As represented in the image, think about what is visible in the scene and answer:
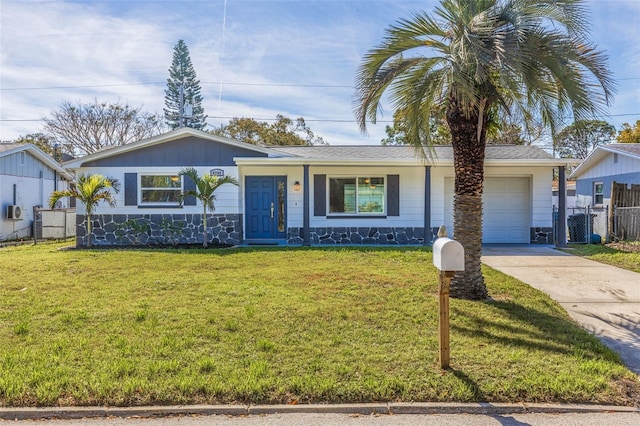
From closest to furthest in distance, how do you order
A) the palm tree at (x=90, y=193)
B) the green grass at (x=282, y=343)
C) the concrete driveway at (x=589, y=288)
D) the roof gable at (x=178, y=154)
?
the green grass at (x=282, y=343) → the concrete driveway at (x=589, y=288) → the palm tree at (x=90, y=193) → the roof gable at (x=178, y=154)

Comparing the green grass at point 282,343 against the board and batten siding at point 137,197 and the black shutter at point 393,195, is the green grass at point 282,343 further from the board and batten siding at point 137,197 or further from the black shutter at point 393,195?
the black shutter at point 393,195

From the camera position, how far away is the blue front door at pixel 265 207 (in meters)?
13.9

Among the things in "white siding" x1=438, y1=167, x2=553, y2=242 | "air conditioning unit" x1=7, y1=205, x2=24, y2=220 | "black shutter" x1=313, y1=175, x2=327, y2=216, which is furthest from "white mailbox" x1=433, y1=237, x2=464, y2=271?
"air conditioning unit" x1=7, y1=205, x2=24, y2=220

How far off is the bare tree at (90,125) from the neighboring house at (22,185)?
1017 cm

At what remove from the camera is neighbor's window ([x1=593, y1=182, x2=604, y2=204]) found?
776 inches

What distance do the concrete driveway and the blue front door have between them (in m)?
6.35

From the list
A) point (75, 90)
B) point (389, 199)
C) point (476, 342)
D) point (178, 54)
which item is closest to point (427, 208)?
point (389, 199)

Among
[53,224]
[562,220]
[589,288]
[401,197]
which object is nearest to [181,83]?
[53,224]

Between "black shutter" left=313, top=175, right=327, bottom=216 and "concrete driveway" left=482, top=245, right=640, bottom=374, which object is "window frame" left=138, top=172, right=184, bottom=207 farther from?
"concrete driveway" left=482, top=245, right=640, bottom=374

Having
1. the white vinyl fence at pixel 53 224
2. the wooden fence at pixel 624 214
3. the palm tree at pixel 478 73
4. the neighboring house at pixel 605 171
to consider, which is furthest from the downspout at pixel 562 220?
the white vinyl fence at pixel 53 224

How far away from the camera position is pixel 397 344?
440cm

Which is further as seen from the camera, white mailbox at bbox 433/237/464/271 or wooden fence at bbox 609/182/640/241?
wooden fence at bbox 609/182/640/241

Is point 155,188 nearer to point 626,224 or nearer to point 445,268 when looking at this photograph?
point 445,268

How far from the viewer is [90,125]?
29906 mm
